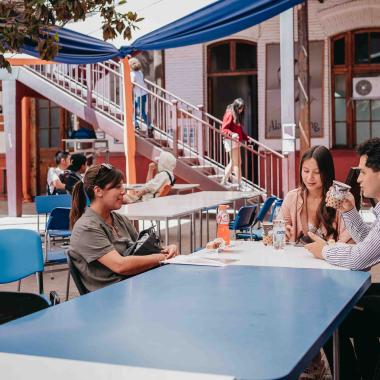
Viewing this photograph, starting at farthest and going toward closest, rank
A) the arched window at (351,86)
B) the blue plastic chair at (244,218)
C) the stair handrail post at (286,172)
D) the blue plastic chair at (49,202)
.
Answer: the arched window at (351,86)
the stair handrail post at (286,172)
the blue plastic chair at (49,202)
the blue plastic chair at (244,218)

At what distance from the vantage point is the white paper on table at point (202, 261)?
327 centimetres

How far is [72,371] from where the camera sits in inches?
60.6

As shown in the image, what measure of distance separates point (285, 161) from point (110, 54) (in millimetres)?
3560

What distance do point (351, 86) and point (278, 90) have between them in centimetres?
144

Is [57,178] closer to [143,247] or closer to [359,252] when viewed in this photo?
[143,247]

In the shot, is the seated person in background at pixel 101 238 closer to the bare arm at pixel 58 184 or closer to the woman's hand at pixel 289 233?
the woman's hand at pixel 289 233

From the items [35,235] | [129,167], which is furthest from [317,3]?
[35,235]

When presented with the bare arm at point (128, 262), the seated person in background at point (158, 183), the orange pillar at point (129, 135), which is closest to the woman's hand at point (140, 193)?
the seated person in background at point (158, 183)

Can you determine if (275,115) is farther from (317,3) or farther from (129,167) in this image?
(129,167)

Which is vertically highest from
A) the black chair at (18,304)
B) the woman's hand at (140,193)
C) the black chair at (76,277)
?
the woman's hand at (140,193)

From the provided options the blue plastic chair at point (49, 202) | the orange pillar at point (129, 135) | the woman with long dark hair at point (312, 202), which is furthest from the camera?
the orange pillar at point (129, 135)

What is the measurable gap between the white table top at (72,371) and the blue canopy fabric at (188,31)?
18.6 feet

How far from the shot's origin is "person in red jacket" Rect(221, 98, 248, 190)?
11641mm

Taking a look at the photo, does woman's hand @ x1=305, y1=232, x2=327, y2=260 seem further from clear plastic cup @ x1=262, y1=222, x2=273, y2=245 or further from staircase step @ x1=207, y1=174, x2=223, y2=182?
staircase step @ x1=207, y1=174, x2=223, y2=182
